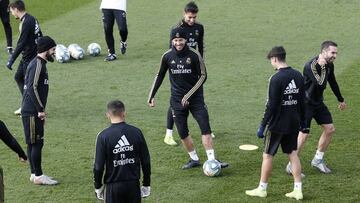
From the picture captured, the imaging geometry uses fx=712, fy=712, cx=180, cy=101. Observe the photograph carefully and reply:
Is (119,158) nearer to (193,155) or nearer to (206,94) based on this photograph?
(193,155)

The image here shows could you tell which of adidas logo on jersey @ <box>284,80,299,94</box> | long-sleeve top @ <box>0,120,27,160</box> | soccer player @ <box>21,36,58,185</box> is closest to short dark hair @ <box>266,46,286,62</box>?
adidas logo on jersey @ <box>284,80,299,94</box>

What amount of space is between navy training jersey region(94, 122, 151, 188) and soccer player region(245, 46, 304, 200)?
7.35ft

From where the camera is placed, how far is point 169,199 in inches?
388

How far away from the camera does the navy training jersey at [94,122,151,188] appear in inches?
308

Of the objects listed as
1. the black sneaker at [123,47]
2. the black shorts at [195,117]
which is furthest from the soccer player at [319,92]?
the black sneaker at [123,47]

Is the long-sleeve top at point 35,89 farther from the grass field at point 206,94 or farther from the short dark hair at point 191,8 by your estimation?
the short dark hair at point 191,8

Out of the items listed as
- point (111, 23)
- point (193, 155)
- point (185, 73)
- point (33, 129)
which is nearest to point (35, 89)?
point (33, 129)

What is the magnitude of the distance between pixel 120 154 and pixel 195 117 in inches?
121

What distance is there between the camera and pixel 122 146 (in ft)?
25.7

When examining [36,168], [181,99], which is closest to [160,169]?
[181,99]

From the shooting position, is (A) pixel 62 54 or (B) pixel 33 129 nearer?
(B) pixel 33 129

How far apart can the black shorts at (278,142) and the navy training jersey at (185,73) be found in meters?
1.48

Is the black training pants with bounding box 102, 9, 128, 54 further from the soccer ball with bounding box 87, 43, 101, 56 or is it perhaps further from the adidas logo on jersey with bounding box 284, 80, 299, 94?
the adidas logo on jersey with bounding box 284, 80, 299, 94

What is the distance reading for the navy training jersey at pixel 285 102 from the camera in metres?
9.41
